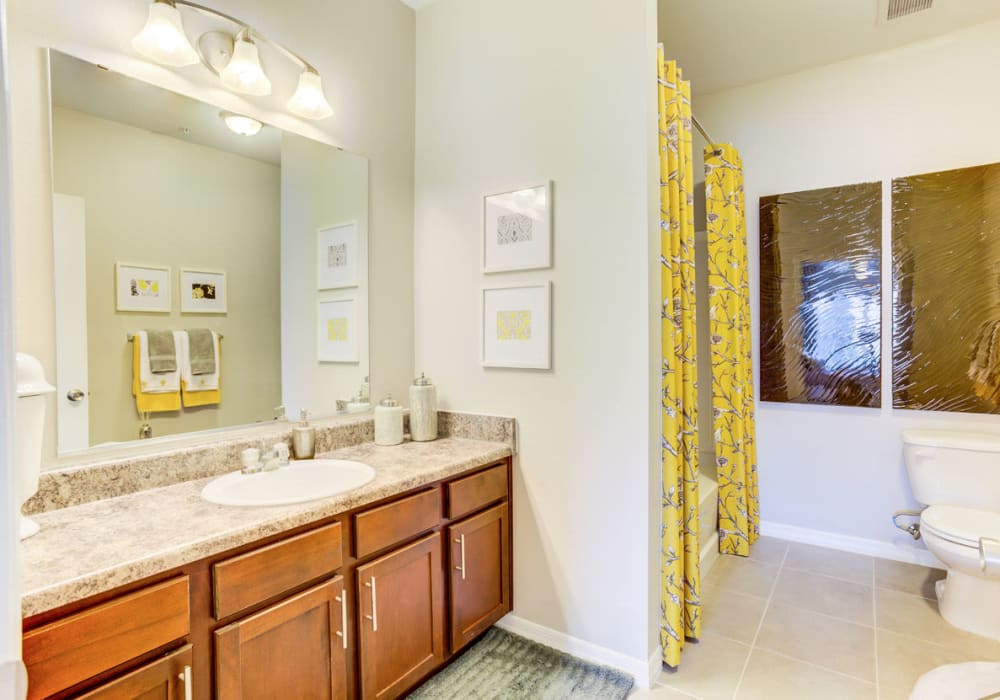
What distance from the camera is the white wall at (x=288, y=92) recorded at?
4.21ft

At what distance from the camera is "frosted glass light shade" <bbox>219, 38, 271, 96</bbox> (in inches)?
63.1

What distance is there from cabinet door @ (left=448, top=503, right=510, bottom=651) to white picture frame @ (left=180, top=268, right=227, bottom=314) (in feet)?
3.58

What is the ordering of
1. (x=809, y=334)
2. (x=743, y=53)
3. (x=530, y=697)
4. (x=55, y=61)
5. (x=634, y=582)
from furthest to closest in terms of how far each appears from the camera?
(x=809, y=334), (x=743, y=53), (x=634, y=582), (x=530, y=697), (x=55, y=61)

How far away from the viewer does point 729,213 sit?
2787 mm

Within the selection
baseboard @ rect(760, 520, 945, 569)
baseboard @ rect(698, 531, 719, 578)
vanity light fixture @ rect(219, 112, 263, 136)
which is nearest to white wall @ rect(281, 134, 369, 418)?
vanity light fixture @ rect(219, 112, 263, 136)

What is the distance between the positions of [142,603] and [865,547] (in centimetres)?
332

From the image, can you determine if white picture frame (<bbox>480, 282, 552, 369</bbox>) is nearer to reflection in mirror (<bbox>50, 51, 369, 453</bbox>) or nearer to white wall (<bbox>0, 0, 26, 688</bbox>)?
reflection in mirror (<bbox>50, 51, 369, 453</bbox>)

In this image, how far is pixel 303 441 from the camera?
1.79 m

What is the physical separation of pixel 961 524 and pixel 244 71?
3199mm

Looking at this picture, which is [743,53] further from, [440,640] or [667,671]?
[440,640]

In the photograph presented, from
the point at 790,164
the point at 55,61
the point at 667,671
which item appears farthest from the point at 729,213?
the point at 55,61

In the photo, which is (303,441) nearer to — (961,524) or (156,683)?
(156,683)

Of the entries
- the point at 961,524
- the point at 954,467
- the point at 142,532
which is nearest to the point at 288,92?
the point at 142,532

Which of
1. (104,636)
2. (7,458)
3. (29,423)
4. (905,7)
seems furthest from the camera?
(905,7)
